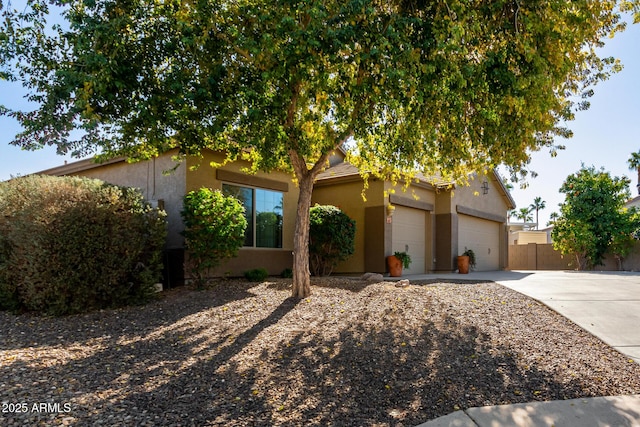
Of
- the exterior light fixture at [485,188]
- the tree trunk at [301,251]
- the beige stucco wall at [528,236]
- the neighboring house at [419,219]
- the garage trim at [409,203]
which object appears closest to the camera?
the tree trunk at [301,251]

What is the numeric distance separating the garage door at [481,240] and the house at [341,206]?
4cm

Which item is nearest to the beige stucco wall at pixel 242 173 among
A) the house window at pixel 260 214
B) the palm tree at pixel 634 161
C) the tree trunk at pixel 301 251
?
the house window at pixel 260 214

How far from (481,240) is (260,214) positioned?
1110cm

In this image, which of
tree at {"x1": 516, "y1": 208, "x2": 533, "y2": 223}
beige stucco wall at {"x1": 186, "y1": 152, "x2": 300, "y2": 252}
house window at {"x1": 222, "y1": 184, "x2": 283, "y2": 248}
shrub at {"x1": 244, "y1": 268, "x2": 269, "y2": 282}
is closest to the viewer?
beige stucco wall at {"x1": 186, "y1": 152, "x2": 300, "y2": 252}

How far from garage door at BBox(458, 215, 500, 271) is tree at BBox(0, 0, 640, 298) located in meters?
10.0

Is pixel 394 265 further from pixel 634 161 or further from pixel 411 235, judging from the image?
pixel 634 161

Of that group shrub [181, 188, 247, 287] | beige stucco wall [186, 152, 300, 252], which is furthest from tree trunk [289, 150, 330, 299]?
beige stucco wall [186, 152, 300, 252]

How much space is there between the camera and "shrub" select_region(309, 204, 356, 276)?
12047 mm

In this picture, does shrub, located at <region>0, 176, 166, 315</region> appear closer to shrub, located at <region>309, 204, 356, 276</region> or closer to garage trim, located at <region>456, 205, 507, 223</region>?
shrub, located at <region>309, 204, 356, 276</region>

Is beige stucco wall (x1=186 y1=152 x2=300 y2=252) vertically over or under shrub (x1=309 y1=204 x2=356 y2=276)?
over

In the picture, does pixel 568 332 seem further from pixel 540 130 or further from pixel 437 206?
pixel 437 206

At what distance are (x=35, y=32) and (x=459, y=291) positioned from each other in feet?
28.4

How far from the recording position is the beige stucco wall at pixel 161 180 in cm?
1067

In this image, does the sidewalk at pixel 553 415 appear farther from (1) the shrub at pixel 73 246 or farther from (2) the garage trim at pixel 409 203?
(2) the garage trim at pixel 409 203
